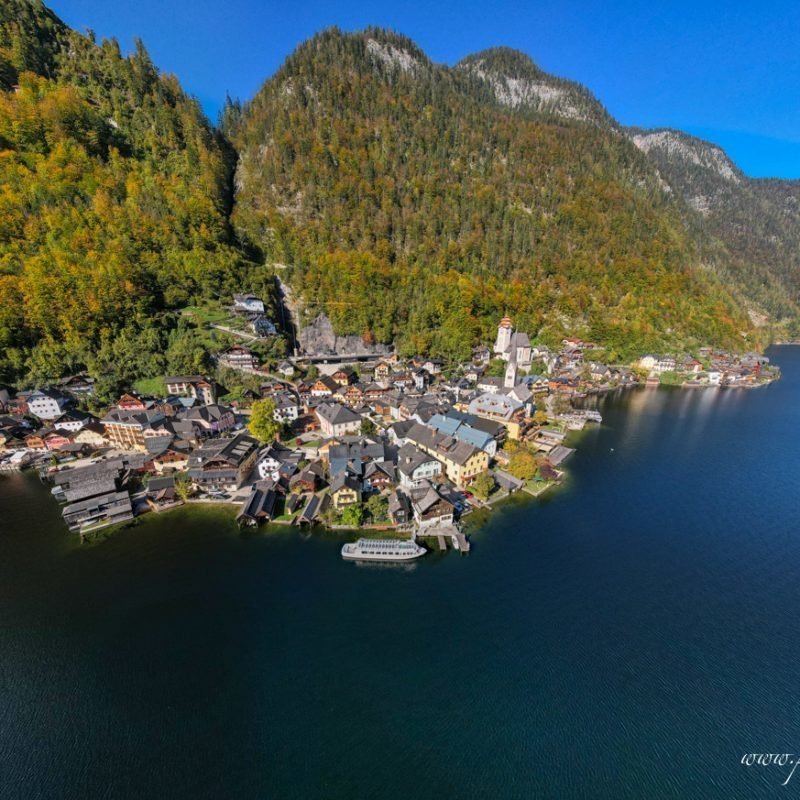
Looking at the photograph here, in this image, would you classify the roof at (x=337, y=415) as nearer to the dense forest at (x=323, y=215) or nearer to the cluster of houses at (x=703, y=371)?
the dense forest at (x=323, y=215)

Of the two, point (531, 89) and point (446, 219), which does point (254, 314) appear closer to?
point (446, 219)

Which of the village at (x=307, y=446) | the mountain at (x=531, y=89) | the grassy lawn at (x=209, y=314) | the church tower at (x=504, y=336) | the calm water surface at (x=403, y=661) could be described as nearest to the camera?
the calm water surface at (x=403, y=661)

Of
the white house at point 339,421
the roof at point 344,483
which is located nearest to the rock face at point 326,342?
the white house at point 339,421

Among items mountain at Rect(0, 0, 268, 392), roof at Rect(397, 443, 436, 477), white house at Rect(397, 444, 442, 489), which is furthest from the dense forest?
white house at Rect(397, 444, 442, 489)

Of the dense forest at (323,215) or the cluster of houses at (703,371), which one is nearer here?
the dense forest at (323,215)

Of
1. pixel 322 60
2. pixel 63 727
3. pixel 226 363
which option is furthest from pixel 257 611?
pixel 322 60
